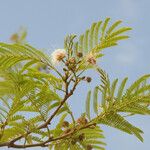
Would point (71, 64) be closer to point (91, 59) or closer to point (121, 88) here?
point (91, 59)

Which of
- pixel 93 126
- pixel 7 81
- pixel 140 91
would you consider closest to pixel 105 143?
pixel 93 126

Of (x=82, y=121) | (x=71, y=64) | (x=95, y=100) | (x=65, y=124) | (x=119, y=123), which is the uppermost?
(x=71, y=64)

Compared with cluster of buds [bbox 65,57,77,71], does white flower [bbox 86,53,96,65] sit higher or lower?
higher

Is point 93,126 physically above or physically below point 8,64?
below

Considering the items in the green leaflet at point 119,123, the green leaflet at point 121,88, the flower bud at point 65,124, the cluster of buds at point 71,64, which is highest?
the cluster of buds at point 71,64

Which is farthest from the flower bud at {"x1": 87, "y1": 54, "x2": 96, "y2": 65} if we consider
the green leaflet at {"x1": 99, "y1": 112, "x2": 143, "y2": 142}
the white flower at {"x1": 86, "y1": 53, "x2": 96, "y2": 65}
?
the green leaflet at {"x1": 99, "y1": 112, "x2": 143, "y2": 142}

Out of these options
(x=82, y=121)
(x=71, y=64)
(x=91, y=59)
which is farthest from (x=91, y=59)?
(x=82, y=121)

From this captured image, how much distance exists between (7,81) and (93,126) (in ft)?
3.71

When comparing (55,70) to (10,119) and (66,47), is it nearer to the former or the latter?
(66,47)

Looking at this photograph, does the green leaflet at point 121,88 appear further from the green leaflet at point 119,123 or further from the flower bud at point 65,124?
the flower bud at point 65,124

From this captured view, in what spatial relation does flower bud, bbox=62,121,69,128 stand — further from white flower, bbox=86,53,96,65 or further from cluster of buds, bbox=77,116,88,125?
white flower, bbox=86,53,96,65

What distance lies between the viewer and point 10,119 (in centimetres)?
560

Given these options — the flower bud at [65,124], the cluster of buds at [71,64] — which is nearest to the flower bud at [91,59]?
the cluster of buds at [71,64]

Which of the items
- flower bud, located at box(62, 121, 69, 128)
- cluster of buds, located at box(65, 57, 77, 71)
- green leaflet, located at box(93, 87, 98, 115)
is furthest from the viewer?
flower bud, located at box(62, 121, 69, 128)
